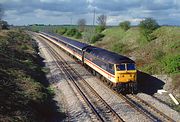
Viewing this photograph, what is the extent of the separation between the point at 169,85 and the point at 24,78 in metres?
13.2

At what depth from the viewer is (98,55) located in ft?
105

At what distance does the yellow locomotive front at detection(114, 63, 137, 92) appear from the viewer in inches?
1027

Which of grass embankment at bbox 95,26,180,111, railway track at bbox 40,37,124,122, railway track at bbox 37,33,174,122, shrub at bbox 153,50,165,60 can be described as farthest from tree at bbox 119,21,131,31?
railway track at bbox 37,33,174,122

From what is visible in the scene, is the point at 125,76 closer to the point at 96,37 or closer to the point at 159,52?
the point at 159,52

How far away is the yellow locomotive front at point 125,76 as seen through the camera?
26.1m

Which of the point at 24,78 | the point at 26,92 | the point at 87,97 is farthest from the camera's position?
the point at 24,78

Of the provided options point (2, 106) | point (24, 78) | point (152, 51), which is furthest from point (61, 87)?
point (152, 51)

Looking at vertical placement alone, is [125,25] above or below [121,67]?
above

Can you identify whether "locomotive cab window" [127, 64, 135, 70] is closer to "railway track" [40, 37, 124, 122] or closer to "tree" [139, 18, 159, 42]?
"railway track" [40, 37, 124, 122]

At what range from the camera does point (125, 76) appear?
2633 cm

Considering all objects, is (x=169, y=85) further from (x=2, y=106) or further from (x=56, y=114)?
(x=2, y=106)

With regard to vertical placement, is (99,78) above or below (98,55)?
below

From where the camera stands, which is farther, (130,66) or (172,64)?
(172,64)

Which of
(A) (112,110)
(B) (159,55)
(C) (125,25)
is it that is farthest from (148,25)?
(A) (112,110)
